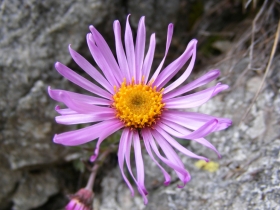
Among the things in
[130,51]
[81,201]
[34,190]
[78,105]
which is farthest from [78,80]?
[34,190]

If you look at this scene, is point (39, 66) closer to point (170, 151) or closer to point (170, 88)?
point (170, 88)

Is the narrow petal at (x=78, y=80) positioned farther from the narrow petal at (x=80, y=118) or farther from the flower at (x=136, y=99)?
the narrow petal at (x=80, y=118)

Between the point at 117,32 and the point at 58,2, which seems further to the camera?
the point at 58,2

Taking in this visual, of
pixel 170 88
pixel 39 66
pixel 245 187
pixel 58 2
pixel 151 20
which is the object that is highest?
pixel 58 2

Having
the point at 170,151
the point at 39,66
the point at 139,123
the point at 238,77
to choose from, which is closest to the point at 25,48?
the point at 39,66

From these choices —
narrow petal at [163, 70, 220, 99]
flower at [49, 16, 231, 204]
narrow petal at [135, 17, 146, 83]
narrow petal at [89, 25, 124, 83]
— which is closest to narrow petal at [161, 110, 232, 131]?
flower at [49, 16, 231, 204]

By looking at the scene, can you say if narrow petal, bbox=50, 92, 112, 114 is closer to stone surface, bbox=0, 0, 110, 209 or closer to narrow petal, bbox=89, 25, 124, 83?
narrow petal, bbox=89, 25, 124, 83

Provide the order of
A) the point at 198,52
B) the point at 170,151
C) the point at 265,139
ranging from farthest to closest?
the point at 198,52 → the point at 265,139 → the point at 170,151
